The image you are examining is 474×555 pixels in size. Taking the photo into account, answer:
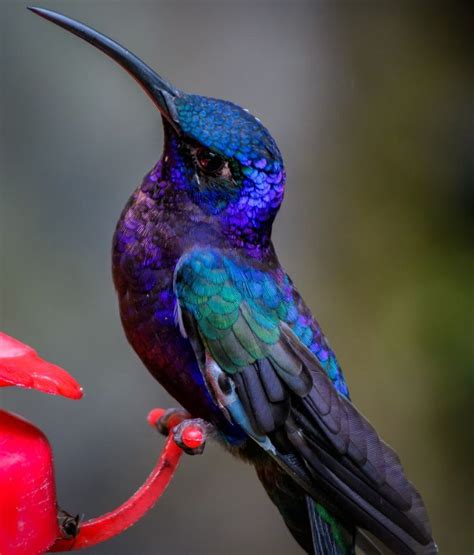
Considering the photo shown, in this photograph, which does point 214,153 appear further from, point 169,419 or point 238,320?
point 169,419

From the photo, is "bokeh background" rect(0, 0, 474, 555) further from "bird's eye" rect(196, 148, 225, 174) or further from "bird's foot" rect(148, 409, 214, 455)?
"bird's eye" rect(196, 148, 225, 174)

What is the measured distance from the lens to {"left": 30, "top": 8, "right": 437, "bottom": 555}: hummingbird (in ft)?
5.48

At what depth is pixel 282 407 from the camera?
5.57 ft

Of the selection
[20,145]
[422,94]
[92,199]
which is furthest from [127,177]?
[422,94]

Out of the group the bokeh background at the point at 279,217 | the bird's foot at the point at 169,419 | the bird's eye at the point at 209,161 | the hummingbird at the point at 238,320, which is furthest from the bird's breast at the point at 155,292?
the bokeh background at the point at 279,217

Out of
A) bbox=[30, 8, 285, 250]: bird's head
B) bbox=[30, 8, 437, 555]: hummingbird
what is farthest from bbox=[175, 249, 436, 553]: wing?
bbox=[30, 8, 285, 250]: bird's head

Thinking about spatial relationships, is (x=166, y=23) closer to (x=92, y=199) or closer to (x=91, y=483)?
(x=92, y=199)

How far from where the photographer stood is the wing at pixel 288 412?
168 centimetres

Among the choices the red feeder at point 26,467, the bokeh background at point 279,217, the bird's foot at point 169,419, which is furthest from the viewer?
the bokeh background at point 279,217

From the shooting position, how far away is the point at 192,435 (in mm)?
1655

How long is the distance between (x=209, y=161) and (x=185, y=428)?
1.72ft

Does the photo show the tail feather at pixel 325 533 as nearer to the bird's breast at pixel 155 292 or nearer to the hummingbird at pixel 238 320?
the hummingbird at pixel 238 320

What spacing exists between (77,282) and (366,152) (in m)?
1.36

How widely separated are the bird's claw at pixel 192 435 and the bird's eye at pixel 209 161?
1.65 feet
